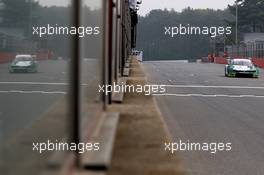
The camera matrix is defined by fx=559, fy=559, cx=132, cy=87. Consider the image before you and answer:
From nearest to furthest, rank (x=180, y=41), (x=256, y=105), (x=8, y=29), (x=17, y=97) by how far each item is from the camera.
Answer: (x=8, y=29), (x=17, y=97), (x=256, y=105), (x=180, y=41)

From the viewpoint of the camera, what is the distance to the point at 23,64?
2.10m

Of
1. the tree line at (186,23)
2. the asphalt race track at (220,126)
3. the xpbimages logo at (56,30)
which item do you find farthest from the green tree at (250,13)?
the xpbimages logo at (56,30)

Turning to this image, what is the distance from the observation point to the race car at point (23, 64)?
6.39 feet

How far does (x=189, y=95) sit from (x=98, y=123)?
18460 millimetres

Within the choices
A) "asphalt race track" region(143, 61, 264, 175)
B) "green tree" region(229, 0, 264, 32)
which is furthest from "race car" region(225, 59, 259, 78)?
"green tree" region(229, 0, 264, 32)

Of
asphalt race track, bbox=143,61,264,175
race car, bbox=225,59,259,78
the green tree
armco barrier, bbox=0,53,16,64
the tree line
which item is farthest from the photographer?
the green tree

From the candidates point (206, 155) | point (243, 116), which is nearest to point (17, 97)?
point (206, 155)

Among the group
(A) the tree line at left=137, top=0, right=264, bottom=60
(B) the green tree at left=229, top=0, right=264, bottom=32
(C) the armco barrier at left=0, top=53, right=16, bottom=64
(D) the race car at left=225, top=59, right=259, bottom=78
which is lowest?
(D) the race car at left=225, top=59, right=259, bottom=78

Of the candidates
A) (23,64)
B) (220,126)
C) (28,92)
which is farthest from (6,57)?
(220,126)

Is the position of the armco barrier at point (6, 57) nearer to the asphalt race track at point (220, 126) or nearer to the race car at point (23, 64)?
the race car at point (23, 64)

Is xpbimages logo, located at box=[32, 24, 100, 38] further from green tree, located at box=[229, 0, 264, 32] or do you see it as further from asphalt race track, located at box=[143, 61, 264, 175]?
green tree, located at box=[229, 0, 264, 32]

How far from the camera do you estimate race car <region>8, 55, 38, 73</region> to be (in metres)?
1.95

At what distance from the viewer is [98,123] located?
4.55 metres

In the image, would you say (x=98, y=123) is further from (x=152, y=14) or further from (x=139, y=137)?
(x=152, y=14)
